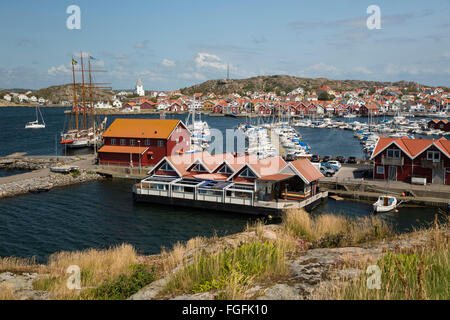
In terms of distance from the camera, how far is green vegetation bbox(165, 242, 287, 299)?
7.47 m

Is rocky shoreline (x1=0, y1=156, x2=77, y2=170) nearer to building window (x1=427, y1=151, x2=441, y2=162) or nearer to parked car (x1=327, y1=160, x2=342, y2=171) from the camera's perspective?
parked car (x1=327, y1=160, x2=342, y2=171)

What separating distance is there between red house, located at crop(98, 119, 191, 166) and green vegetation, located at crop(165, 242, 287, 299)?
116 feet

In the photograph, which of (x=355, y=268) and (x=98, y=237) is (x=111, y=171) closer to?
(x=98, y=237)

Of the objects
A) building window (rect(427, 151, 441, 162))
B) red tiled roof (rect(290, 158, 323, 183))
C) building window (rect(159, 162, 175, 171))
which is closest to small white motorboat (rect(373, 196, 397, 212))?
red tiled roof (rect(290, 158, 323, 183))

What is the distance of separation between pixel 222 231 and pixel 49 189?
19.7 m

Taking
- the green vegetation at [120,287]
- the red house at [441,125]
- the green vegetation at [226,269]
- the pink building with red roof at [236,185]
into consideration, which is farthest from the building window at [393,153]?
the red house at [441,125]

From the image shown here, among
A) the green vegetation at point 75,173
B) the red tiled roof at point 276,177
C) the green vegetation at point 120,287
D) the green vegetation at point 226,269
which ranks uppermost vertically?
the green vegetation at point 226,269

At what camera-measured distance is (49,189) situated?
1437 inches

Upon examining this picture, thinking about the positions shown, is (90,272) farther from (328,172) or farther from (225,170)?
(328,172)

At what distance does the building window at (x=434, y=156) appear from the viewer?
110ft

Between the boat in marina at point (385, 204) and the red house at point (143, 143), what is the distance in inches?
902

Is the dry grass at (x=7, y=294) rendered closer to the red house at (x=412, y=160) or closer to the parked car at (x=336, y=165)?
the red house at (x=412, y=160)

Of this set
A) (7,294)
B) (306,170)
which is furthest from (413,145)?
(7,294)
